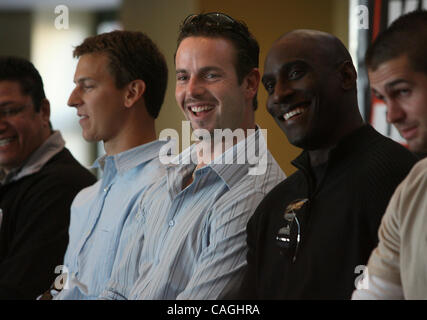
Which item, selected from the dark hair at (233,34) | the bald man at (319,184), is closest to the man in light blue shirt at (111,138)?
the dark hair at (233,34)

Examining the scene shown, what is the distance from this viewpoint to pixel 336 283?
1.14m

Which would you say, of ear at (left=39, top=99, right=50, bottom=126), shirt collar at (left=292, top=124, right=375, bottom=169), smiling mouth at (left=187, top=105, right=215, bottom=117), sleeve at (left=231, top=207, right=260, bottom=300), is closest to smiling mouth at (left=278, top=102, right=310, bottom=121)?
shirt collar at (left=292, top=124, right=375, bottom=169)

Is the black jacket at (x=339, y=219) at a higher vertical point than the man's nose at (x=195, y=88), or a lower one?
lower

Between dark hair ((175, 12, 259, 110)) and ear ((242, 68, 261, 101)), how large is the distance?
10 mm

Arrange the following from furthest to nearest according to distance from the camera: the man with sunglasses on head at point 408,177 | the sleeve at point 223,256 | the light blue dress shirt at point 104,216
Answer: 1. the light blue dress shirt at point 104,216
2. the sleeve at point 223,256
3. the man with sunglasses on head at point 408,177

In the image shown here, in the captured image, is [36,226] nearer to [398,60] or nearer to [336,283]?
[336,283]

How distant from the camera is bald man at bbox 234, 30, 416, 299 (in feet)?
3.71

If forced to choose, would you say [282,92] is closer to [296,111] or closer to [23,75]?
[296,111]

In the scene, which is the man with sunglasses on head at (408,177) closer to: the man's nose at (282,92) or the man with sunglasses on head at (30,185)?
the man's nose at (282,92)

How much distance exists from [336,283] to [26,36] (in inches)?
218

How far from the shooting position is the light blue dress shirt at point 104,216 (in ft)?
5.93
